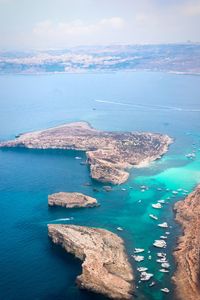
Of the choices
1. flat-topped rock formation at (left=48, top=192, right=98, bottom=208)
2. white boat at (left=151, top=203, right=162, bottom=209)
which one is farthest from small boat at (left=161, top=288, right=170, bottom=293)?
flat-topped rock formation at (left=48, top=192, right=98, bottom=208)

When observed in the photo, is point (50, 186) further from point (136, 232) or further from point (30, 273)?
point (30, 273)

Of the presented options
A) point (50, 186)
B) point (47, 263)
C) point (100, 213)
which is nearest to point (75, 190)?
point (50, 186)

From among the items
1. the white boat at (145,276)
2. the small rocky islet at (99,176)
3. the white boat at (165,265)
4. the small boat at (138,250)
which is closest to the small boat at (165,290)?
the white boat at (145,276)

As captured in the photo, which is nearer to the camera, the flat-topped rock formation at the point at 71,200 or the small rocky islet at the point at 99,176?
the small rocky islet at the point at 99,176

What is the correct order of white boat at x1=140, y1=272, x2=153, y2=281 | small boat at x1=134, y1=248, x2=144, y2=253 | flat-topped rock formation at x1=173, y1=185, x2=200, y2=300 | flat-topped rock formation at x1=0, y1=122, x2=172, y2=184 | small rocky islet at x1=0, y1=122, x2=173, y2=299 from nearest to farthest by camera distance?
flat-topped rock formation at x1=173, y1=185, x2=200, y2=300 → small rocky islet at x1=0, y1=122, x2=173, y2=299 → white boat at x1=140, y1=272, x2=153, y2=281 → small boat at x1=134, y1=248, x2=144, y2=253 → flat-topped rock formation at x1=0, y1=122, x2=172, y2=184

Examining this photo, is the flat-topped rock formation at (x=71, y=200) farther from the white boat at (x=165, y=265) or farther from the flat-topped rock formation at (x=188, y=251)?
the white boat at (x=165, y=265)

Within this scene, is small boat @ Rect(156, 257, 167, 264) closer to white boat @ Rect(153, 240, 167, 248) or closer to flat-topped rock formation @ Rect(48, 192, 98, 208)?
white boat @ Rect(153, 240, 167, 248)

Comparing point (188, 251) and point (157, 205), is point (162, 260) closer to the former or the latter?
point (188, 251)
